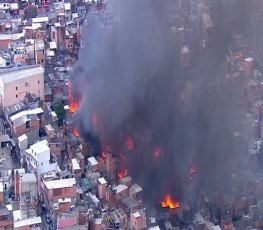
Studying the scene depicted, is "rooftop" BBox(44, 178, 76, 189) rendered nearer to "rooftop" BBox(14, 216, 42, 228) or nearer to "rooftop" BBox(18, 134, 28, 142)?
"rooftop" BBox(14, 216, 42, 228)

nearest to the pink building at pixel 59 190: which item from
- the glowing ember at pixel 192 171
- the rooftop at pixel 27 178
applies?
the rooftop at pixel 27 178

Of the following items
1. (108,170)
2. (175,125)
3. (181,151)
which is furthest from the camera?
(175,125)

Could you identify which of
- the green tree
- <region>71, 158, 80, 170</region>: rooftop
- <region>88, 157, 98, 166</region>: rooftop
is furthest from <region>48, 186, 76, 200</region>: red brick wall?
the green tree

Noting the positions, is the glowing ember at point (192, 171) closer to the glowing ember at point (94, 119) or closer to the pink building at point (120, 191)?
the glowing ember at point (94, 119)

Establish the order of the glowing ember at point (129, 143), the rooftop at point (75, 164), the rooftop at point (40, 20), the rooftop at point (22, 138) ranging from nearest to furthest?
the rooftop at point (75, 164) < the rooftop at point (22, 138) < the glowing ember at point (129, 143) < the rooftop at point (40, 20)

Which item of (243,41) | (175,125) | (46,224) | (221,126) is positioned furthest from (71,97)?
(243,41)

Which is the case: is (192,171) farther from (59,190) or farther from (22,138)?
(59,190)

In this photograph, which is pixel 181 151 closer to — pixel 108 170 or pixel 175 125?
pixel 175 125
